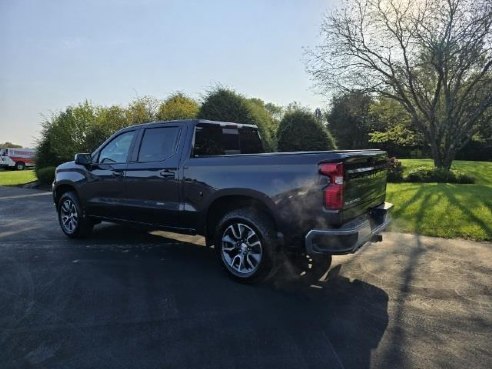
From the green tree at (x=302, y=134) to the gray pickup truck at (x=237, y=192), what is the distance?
8499mm

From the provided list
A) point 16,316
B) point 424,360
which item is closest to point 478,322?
point 424,360

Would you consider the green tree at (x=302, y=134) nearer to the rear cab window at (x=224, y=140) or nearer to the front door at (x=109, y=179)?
the rear cab window at (x=224, y=140)

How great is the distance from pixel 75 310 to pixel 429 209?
764 centimetres

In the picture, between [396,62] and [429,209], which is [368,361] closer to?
[429,209]

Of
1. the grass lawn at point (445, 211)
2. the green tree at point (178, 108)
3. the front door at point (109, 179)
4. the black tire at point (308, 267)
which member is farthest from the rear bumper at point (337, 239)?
the green tree at point (178, 108)

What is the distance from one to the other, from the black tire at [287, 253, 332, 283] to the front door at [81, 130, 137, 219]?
8.70 ft

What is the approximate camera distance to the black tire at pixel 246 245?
466 centimetres

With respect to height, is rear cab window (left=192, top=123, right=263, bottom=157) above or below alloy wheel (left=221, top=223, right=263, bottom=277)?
above

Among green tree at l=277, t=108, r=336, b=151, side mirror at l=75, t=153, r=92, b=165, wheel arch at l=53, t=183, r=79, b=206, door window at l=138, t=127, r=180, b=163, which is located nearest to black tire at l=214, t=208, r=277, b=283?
door window at l=138, t=127, r=180, b=163

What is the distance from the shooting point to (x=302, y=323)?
151 inches

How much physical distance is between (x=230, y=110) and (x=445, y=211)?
7722 millimetres

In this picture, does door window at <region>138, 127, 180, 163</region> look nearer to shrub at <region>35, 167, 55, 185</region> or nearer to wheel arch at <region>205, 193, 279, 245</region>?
wheel arch at <region>205, 193, 279, 245</region>

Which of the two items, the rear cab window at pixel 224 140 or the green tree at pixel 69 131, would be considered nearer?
the rear cab window at pixel 224 140

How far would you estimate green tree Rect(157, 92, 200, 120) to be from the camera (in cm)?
1641
